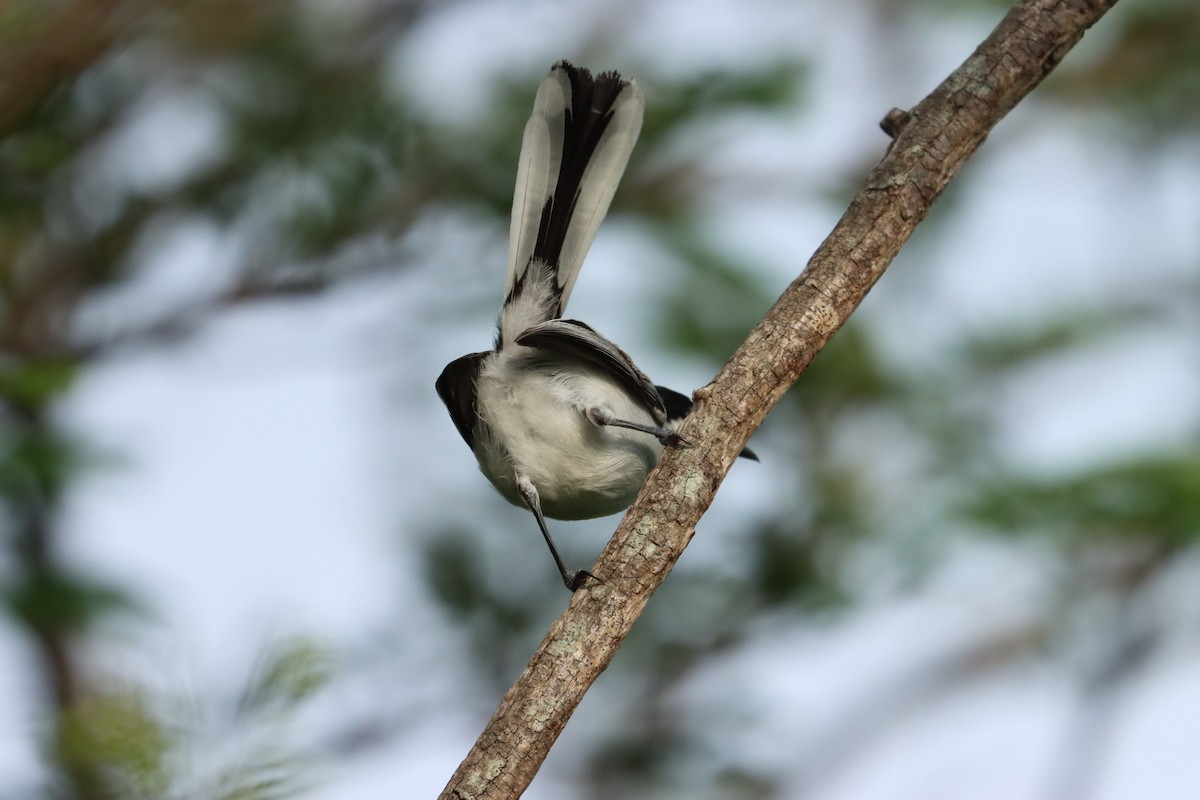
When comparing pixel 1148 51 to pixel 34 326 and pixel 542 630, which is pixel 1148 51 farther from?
pixel 34 326

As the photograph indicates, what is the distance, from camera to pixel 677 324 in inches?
162

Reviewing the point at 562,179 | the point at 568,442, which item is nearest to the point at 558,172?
the point at 562,179

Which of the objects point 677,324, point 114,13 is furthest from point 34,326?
point 677,324

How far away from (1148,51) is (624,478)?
10.9ft

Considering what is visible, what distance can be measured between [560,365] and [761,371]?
1.18 meters

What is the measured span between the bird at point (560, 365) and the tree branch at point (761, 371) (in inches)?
33.4

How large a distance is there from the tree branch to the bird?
2.78 feet

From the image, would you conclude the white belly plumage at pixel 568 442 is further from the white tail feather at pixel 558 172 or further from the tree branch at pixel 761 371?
the tree branch at pixel 761 371

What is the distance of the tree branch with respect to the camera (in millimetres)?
1853

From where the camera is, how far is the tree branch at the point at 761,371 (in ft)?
6.08

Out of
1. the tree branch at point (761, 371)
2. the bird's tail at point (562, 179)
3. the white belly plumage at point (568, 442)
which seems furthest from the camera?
the white belly plumage at point (568, 442)

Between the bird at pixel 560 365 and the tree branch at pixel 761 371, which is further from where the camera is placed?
the bird at pixel 560 365

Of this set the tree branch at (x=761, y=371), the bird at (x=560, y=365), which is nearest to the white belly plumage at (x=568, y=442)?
the bird at (x=560, y=365)

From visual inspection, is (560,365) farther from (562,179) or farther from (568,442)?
(562,179)
